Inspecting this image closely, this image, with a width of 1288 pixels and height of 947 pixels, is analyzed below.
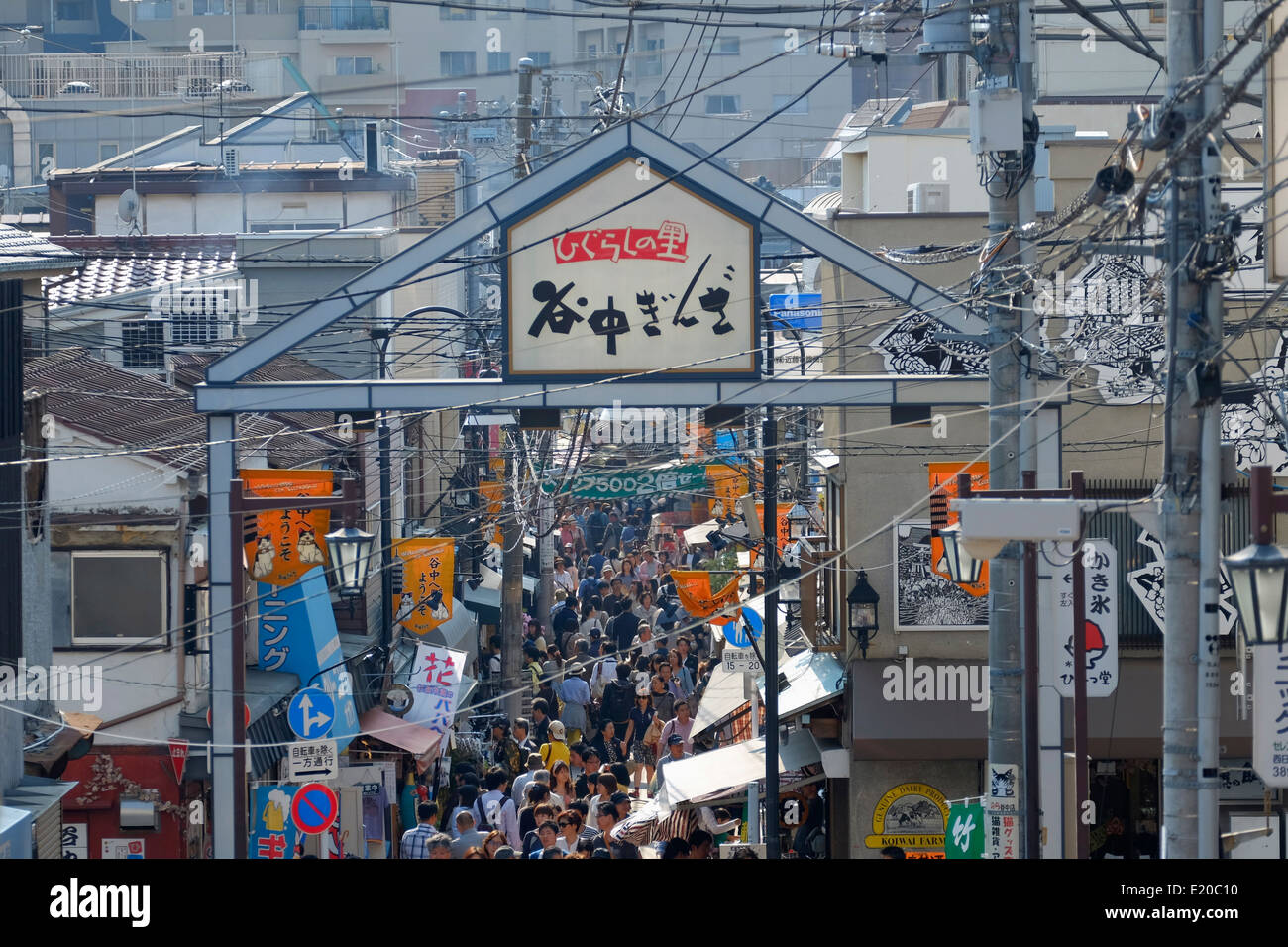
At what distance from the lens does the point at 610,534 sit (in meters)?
39.5

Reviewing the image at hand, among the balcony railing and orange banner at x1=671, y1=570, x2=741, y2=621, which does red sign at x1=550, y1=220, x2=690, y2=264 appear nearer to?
orange banner at x1=671, y1=570, x2=741, y2=621

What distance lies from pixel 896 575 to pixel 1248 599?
11.3 meters

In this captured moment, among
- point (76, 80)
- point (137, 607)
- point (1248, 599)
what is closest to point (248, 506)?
point (137, 607)

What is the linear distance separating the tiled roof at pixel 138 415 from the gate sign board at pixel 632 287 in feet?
17.0

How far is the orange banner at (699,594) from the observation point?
20719mm

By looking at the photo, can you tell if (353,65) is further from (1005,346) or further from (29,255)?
(1005,346)

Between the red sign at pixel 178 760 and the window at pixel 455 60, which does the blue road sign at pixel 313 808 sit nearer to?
the red sign at pixel 178 760

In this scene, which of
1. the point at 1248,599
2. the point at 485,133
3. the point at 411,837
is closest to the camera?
the point at 1248,599

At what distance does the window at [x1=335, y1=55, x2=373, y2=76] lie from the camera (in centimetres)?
6419

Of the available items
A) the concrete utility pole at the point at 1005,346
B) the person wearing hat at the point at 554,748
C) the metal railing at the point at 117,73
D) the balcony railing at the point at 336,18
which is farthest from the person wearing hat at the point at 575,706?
the balcony railing at the point at 336,18

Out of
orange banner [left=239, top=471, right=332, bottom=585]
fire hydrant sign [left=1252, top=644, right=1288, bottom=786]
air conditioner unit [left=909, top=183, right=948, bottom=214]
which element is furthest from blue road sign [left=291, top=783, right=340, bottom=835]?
air conditioner unit [left=909, top=183, right=948, bottom=214]

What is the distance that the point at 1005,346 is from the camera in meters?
10.5

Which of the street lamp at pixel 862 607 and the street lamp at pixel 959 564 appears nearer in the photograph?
the street lamp at pixel 959 564
